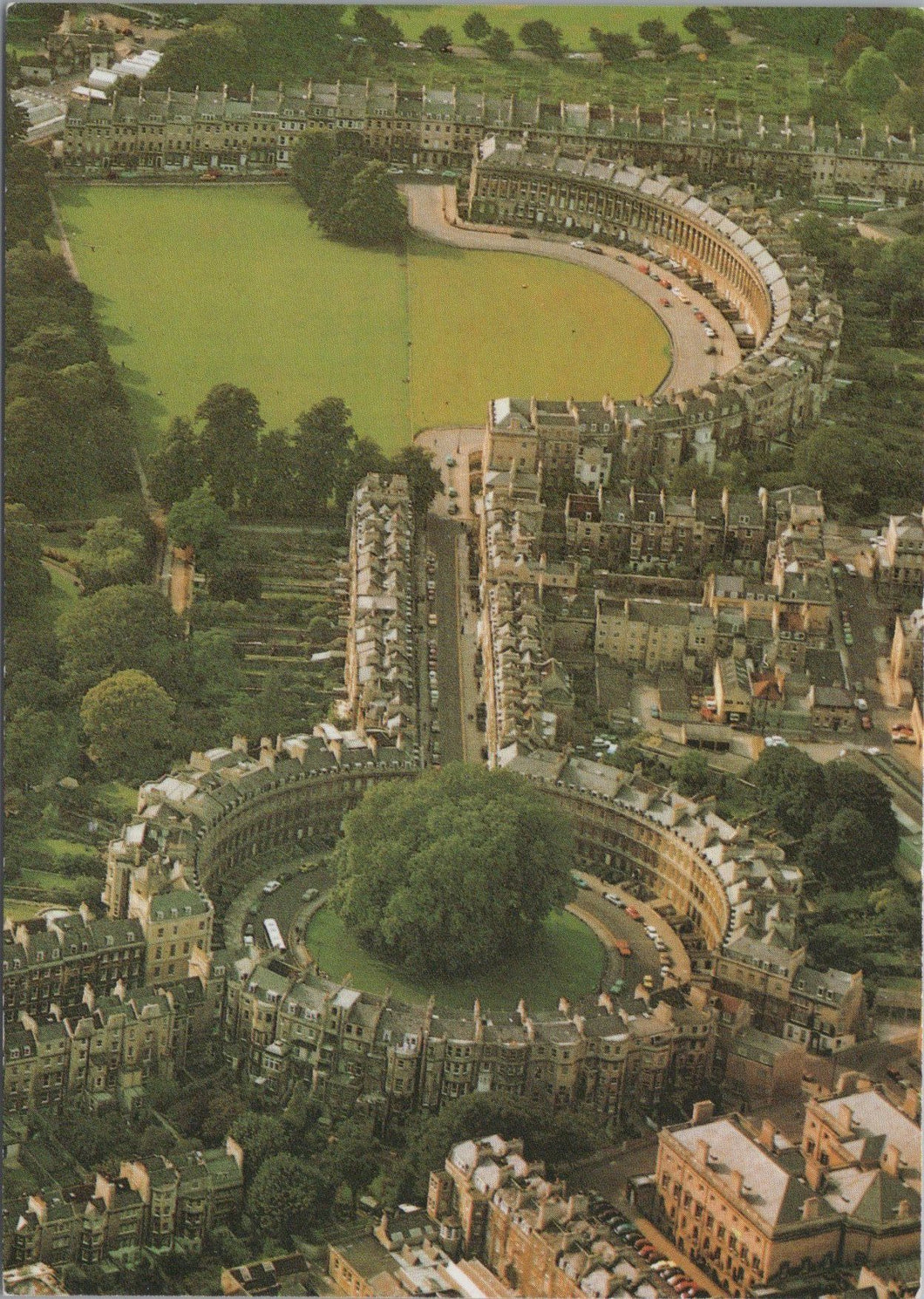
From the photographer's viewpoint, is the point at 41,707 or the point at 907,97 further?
the point at 907,97

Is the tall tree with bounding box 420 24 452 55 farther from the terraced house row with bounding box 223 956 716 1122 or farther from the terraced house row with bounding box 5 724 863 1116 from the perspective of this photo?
the terraced house row with bounding box 223 956 716 1122

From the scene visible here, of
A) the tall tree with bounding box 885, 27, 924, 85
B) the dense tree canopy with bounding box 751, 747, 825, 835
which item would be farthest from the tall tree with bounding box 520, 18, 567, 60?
the dense tree canopy with bounding box 751, 747, 825, 835

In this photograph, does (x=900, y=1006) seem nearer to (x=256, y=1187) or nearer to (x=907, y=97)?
(x=256, y=1187)

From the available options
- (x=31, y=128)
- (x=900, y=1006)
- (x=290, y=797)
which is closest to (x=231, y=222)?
(x=31, y=128)

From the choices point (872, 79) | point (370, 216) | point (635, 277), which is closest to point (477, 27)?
point (370, 216)

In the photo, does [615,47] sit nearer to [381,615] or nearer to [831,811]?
[381,615]
